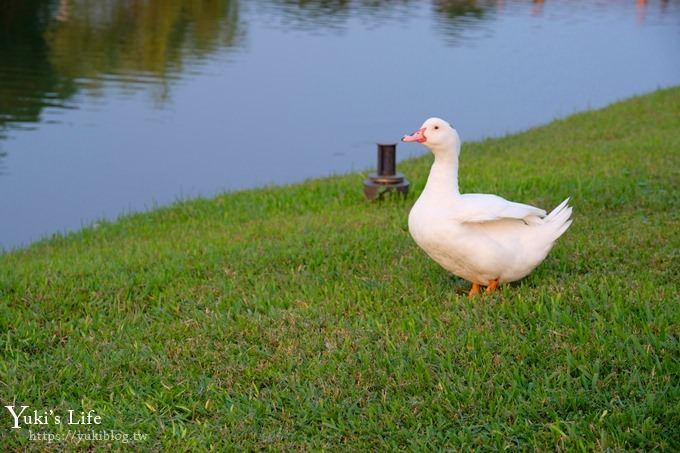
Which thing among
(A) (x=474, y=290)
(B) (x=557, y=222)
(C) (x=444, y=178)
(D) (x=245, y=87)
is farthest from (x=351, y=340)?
(D) (x=245, y=87)

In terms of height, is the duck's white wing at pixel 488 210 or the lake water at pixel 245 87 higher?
the duck's white wing at pixel 488 210

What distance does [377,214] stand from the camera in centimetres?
728

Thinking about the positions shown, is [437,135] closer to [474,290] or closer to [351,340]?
[474,290]

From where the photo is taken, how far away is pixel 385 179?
7.74m

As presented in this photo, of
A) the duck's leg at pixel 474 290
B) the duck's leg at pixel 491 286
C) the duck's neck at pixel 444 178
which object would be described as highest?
the duck's neck at pixel 444 178

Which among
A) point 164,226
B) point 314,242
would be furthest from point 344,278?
point 164,226

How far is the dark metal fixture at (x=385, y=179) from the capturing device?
7723mm

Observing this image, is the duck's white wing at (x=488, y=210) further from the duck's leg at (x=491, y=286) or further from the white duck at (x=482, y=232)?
the duck's leg at (x=491, y=286)

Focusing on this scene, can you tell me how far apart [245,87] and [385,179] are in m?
9.32

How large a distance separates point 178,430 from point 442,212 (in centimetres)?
176

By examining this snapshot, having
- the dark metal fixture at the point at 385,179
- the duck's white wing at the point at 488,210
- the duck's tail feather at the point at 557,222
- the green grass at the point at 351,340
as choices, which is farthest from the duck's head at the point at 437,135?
the dark metal fixture at the point at 385,179

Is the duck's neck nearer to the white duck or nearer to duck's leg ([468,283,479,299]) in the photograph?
the white duck

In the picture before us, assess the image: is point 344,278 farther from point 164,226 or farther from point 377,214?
point 164,226

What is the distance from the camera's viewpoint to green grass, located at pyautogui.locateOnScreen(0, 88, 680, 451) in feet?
12.0
